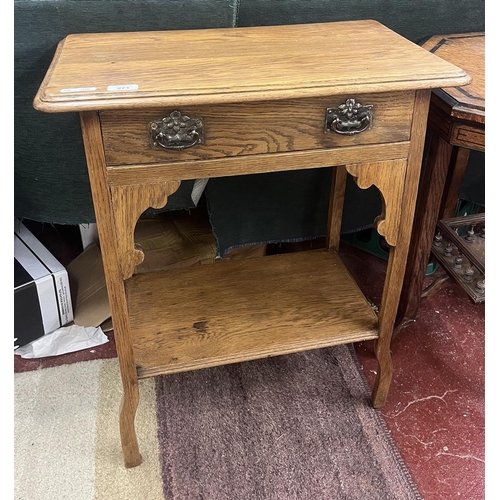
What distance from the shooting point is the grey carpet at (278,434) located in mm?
1189

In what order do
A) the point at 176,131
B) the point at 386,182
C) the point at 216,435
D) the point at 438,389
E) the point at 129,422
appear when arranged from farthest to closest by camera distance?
the point at 438,389 → the point at 216,435 → the point at 129,422 → the point at 386,182 → the point at 176,131

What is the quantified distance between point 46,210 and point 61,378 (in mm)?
446

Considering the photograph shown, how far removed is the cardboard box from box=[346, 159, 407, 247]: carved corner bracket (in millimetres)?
870

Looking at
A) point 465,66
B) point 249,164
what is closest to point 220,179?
point 249,164

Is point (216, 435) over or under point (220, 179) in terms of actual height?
under

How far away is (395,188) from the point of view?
1.04 metres

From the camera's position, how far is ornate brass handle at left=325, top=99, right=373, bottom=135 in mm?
921

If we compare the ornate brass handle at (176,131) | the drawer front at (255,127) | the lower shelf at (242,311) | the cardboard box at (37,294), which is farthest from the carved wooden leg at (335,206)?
the cardboard box at (37,294)

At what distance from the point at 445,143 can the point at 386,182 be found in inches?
11.5

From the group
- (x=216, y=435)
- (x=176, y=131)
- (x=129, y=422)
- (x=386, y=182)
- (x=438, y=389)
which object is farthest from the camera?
(x=438, y=389)

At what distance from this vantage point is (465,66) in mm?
1205

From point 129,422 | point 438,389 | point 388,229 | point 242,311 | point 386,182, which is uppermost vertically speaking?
point 386,182

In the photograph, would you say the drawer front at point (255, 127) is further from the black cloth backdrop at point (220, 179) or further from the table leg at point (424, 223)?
the black cloth backdrop at point (220, 179)

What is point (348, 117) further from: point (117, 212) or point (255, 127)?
point (117, 212)
